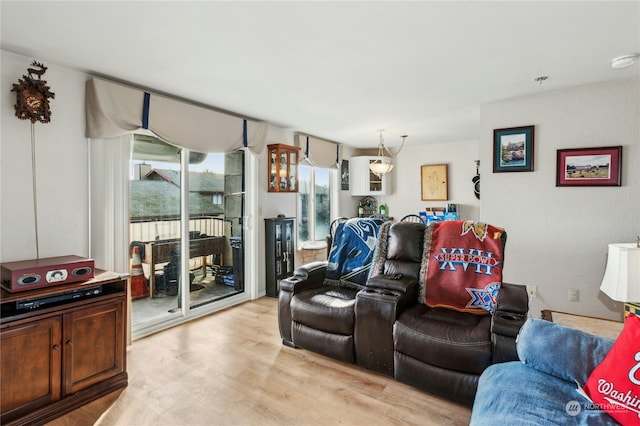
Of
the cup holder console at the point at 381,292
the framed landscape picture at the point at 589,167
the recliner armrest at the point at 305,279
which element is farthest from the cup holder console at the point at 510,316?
the framed landscape picture at the point at 589,167

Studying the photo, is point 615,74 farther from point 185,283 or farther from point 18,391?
point 18,391

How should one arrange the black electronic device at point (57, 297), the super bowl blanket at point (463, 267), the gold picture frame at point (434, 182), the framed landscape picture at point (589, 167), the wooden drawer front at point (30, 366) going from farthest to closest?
the gold picture frame at point (434, 182)
the framed landscape picture at point (589, 167)
the super bowl blanket at point (463, 267)
the black electronic device at point (57, 297)
the wooden drawer front at point (30, 366)

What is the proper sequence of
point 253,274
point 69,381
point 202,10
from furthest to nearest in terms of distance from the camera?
point 253,274, point 69,381, point 202,10

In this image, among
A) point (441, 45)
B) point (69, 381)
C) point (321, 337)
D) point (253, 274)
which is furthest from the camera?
point (253, 274)

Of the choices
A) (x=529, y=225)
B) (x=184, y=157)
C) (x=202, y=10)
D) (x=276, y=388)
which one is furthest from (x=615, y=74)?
(x=184, y=157)

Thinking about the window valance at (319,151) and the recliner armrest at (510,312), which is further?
the window valance at (319,151)

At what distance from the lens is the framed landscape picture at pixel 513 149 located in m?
3.41

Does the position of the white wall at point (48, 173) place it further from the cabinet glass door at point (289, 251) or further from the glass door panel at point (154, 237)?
the cabinet glass door at point (289, 251)

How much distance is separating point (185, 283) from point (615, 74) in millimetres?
4640

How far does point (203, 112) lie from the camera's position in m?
3.46

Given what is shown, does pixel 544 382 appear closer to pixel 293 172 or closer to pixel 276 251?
pixel 276 251

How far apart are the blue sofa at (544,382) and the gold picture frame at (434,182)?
15.3ft

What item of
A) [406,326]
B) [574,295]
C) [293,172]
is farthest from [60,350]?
[574,295]

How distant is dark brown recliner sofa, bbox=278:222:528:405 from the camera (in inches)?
77.4
